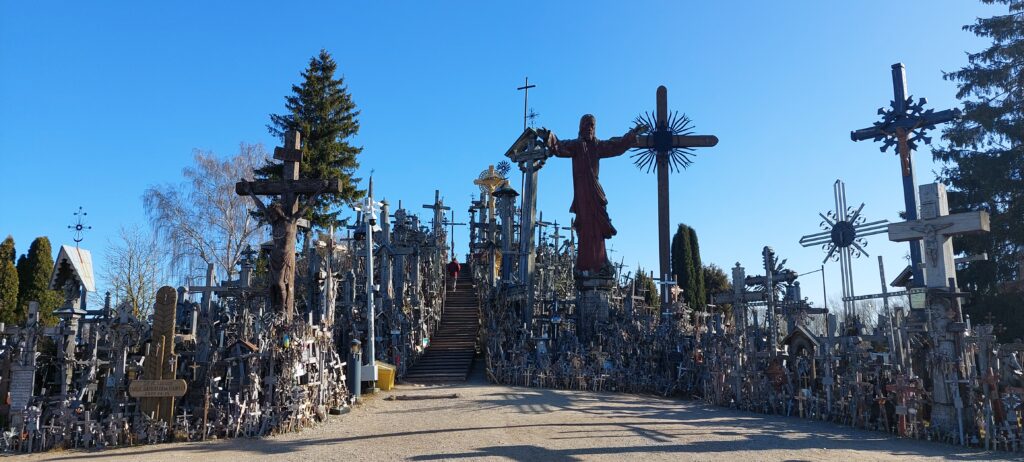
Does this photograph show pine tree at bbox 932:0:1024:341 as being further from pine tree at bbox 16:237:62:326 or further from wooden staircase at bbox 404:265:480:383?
pine tree at bbox 16:237:62:326

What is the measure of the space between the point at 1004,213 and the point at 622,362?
13.4m

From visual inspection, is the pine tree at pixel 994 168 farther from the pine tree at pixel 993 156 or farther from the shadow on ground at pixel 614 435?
the shadow on ground at pixel 614 435

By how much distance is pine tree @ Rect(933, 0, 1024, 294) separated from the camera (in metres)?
21.8

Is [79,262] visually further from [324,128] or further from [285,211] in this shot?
[324,128]

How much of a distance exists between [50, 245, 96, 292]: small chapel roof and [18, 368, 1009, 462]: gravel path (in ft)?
27.9

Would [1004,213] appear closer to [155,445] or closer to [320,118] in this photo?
[155,445]

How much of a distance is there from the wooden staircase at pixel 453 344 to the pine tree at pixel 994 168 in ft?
52.5

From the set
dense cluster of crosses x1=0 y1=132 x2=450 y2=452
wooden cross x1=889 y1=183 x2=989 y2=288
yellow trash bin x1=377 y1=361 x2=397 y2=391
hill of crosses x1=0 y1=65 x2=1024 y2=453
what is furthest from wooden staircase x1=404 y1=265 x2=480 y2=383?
wooden cross x1=889 y1=183 x2=989 y2=288

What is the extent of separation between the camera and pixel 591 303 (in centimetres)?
2248

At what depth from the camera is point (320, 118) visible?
32.4 m

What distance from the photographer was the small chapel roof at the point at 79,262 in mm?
17438

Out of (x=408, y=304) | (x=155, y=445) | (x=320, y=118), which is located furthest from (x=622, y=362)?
(x=320, y=118)

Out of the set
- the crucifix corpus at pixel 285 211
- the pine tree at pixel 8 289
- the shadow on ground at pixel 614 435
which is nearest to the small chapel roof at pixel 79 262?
the pine tree at pixel 8 289

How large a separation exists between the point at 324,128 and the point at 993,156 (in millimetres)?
26323
